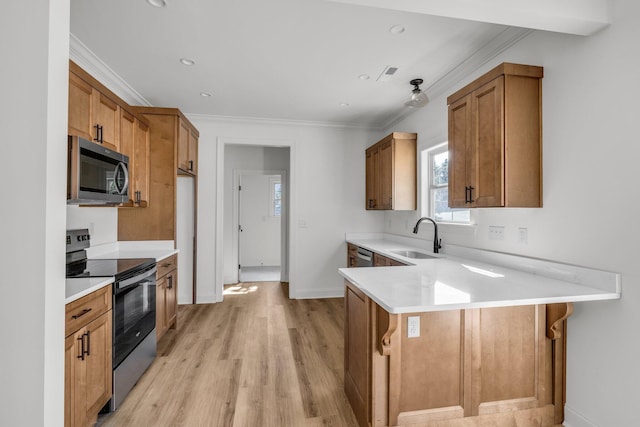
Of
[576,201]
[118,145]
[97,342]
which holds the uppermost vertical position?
[118,145]

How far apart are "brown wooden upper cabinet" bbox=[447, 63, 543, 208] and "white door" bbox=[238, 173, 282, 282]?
532cm

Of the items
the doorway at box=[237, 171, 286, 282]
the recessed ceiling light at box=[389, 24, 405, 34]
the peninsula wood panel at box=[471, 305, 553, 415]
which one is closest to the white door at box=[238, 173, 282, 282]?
the doorway at box=[237, 171, 286, 282]

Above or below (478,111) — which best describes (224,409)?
below

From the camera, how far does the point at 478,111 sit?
89.0 inches

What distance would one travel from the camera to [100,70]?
2.93m

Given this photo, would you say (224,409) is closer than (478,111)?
Yes

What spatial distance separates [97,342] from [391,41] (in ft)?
9.64

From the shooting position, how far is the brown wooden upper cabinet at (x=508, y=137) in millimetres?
2061

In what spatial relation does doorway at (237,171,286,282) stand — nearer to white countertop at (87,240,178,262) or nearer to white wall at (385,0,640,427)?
white countertop at (87,240,178,262)

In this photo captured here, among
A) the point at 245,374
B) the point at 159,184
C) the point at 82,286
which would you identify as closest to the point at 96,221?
the point at 159,184

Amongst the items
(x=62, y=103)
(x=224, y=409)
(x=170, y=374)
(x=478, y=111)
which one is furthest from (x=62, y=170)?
(x=478, y=111)

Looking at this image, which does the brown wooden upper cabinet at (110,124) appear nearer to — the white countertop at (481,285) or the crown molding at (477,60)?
the white countertop at (481,285)

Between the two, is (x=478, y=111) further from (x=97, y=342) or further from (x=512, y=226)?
(x=97, y=342)

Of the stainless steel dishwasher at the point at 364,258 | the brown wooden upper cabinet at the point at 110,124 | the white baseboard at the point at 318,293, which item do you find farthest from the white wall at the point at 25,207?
the white baseboard at the point at 318,293
